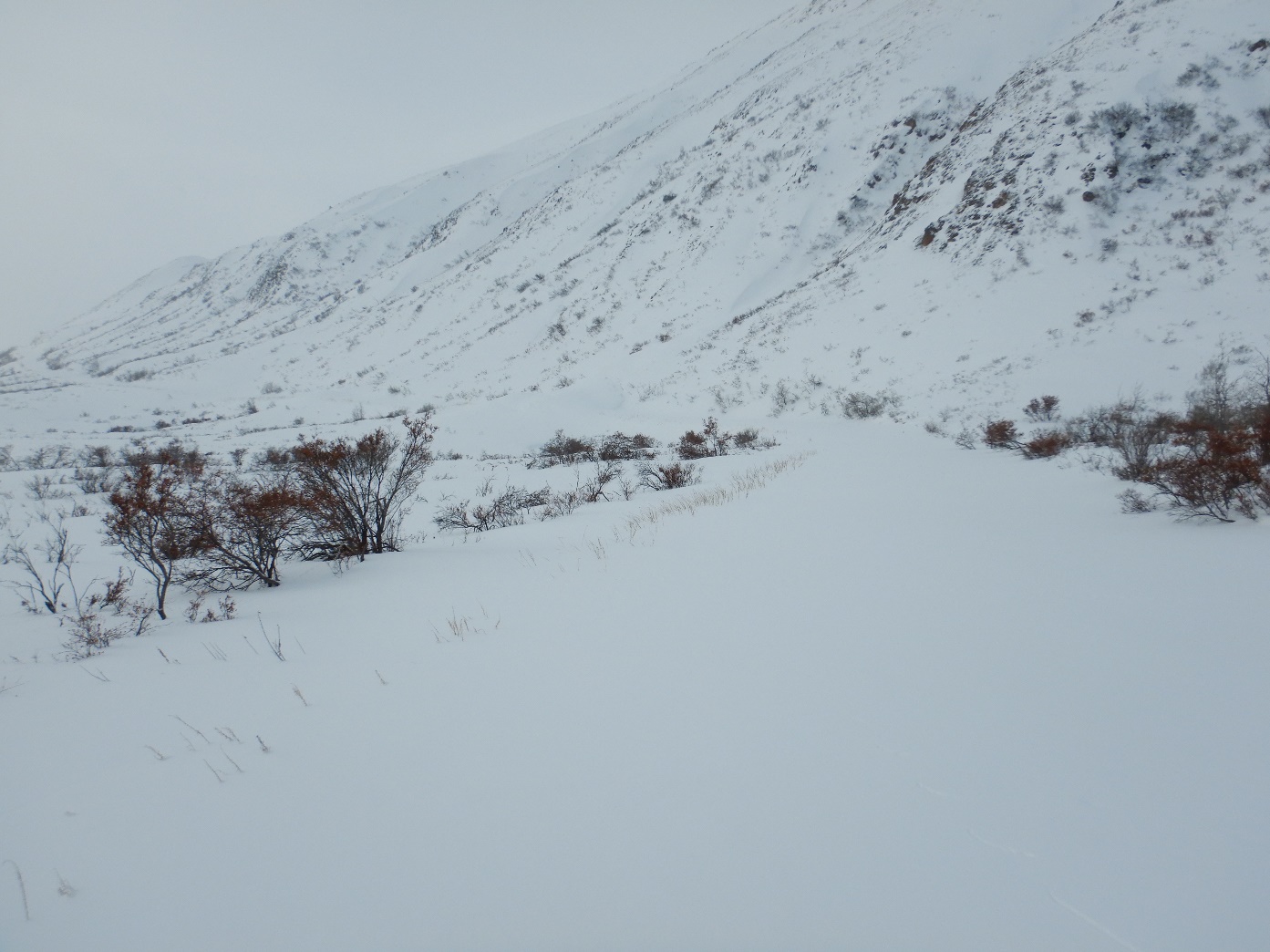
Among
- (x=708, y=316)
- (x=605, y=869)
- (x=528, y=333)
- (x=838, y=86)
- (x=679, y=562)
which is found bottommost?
(x=679, y=562)

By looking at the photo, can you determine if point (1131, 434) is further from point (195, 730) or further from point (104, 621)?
point (104, 621)

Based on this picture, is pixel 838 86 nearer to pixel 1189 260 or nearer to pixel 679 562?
pixel 1189 260

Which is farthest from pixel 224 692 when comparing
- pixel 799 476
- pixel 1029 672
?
pixel 799 476

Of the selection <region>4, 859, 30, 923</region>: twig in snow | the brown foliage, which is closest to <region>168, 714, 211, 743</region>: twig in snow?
<region>4, 859, 30, 923</region>: twig in snow

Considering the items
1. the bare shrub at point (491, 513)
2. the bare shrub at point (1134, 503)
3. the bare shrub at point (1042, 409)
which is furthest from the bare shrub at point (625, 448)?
the bare shrub at point (1134, 503)

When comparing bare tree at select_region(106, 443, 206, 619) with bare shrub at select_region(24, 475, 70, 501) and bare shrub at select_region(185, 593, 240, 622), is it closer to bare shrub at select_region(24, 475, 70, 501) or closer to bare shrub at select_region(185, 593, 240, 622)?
bare shrub at select_region(185, 593, 240, 622)

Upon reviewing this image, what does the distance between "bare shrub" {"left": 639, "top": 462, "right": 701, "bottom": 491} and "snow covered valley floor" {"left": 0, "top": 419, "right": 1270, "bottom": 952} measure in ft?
16.6

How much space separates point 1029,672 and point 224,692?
3934 millimetres

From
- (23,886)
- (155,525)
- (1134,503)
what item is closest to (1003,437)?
(1134,503)

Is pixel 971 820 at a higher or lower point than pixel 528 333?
lower

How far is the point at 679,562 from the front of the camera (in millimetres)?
4059

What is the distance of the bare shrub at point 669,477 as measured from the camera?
28.5 feet

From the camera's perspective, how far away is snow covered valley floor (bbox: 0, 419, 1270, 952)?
1.29 metres

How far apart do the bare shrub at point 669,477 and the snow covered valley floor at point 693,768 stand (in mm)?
5058
